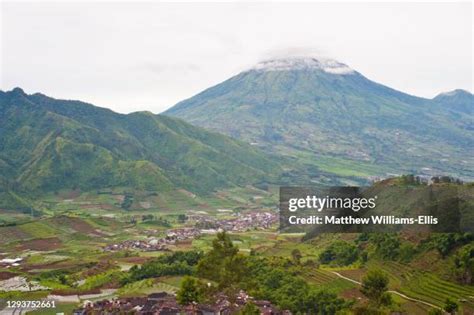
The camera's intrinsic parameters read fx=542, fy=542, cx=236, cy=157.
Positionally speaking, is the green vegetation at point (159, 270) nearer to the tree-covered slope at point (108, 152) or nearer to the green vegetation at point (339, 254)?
the green vegetation at point (339, 254)

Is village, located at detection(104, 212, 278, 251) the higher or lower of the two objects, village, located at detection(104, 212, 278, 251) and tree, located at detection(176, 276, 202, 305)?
the lower

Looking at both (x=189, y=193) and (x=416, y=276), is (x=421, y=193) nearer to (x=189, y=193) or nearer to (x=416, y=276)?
(x=416, y=276)

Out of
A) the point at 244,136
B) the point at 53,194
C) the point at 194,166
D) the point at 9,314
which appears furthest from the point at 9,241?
the point at 244,136

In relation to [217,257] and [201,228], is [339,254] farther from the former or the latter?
[201,228]

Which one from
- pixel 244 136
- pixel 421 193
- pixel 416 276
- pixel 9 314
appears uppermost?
pixel 244 136

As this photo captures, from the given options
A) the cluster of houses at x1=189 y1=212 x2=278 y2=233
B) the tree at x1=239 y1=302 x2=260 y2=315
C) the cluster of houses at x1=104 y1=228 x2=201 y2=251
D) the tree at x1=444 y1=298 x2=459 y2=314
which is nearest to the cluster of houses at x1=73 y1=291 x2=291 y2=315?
the tree at x1=239 y1=302 x2=260 y2=315

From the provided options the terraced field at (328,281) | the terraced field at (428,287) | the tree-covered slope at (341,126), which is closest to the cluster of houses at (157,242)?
the terraced field at (328,281)

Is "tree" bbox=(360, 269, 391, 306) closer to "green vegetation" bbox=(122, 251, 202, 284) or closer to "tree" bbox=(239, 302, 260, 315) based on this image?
"tree" bbox=(239, 302, 260, 315)
